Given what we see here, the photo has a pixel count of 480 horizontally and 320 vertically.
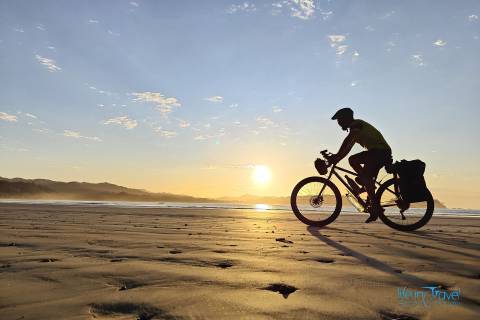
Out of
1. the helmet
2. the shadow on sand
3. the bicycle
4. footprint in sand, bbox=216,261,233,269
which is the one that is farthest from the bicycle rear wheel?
footprint in sand, bbox=216,261,233,269

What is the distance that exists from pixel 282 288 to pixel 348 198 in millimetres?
6452

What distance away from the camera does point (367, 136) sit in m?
7.66

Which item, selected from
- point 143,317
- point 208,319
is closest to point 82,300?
point 143,317

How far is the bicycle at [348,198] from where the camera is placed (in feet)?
24.3

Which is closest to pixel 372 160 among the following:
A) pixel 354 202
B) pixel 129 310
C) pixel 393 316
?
pixel 354 202

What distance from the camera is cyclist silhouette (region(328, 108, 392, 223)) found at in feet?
24.7

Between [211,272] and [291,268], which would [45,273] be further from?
[291,268]

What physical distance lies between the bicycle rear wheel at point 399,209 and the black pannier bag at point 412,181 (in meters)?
0.16

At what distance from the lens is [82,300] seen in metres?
2.01

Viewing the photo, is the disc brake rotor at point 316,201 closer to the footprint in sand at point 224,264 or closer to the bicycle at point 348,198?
the bicycle at point 348,198

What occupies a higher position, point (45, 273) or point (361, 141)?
point (361, 141)

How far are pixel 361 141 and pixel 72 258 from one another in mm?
6247

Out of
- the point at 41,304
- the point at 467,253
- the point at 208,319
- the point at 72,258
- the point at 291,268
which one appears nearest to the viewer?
the point at 208,319

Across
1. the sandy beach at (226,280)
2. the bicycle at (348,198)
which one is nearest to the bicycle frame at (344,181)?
the bicycle at (348,198)
